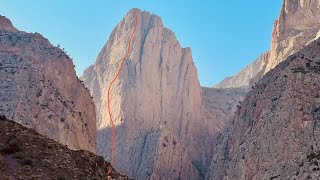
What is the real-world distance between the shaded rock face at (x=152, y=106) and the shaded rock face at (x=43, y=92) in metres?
32.2

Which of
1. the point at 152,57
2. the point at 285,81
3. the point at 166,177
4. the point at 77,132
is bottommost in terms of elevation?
the point at 166,177

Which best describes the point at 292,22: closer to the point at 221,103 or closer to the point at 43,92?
the point at 221,103

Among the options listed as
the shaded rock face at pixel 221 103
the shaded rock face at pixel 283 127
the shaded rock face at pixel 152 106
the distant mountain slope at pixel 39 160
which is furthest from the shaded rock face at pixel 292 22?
the distant mountain slope at pixel 39 160

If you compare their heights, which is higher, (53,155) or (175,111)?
(175,111)

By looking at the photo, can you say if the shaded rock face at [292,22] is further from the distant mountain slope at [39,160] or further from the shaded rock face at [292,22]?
the distant mountain slope at [39,160]

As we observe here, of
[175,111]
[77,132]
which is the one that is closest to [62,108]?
[77,132]

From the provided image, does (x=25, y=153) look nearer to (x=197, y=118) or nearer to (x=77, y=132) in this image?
(x=77, y=132)

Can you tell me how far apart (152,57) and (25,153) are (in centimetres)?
12270

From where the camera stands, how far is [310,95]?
73750 millimetres

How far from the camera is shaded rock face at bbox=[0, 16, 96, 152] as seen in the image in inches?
2837

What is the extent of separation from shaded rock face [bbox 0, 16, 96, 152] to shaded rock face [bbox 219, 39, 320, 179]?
30.0 metres

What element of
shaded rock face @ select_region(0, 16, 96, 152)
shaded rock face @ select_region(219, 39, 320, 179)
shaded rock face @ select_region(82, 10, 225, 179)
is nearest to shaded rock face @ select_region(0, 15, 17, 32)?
shaded rock face @ select_region(0, 16, 96, 152)

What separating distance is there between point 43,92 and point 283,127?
41510 mm

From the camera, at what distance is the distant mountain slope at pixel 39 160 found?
23875mm
